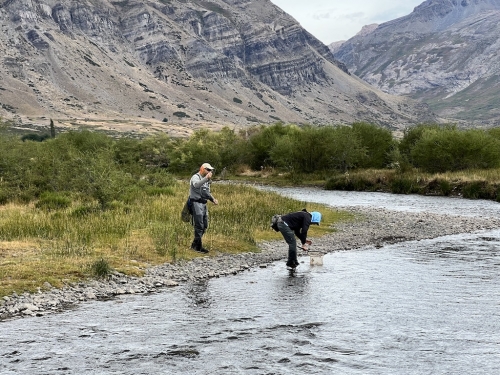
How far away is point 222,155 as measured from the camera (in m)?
97.8

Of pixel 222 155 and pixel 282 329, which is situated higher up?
pixel 222 155

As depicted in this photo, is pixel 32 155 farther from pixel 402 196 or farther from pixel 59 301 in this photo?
pixel 402 196

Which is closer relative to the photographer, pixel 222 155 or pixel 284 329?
pixel 284 329

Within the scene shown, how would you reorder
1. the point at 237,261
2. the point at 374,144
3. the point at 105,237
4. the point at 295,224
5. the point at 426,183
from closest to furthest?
the point at 295,224
the point at 237,261
the point at 105,237
the point at 426,183
the point at 374,144

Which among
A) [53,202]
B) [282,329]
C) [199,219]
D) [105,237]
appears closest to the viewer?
[282,329]

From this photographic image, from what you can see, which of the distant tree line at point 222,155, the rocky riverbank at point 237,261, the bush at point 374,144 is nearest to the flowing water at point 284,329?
the rocky riverbank at point 237,261

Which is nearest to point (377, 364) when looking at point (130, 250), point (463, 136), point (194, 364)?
point (194, 364)

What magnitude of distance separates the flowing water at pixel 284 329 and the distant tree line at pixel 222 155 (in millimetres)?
16612

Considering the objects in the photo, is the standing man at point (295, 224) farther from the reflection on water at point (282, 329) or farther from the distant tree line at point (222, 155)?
the distant tree line at point (222, 155)

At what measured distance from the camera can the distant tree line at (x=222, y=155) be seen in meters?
38.1

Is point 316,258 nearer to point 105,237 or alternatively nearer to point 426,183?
point 105,237

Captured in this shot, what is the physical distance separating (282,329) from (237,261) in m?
8.87

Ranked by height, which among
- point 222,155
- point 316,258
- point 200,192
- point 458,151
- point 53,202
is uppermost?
point 222,155

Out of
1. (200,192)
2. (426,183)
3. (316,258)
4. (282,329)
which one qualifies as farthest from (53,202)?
(426,183)
